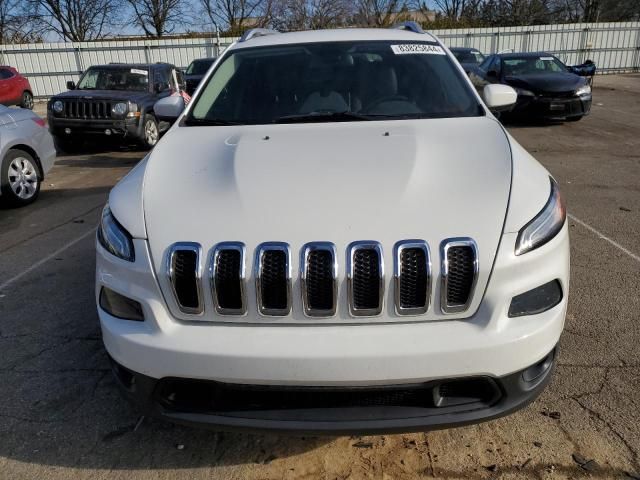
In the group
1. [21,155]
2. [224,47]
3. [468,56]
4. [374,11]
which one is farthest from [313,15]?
[21,155]

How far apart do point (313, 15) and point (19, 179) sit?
32856mm

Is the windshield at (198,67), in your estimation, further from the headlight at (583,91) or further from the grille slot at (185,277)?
the grille slot at (185,277)

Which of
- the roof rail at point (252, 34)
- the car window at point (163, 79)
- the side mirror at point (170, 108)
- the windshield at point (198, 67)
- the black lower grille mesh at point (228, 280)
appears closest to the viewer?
the black lower grille mesh at point (228, 280)

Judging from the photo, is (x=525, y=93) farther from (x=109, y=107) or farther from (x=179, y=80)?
(x=109, y=107)

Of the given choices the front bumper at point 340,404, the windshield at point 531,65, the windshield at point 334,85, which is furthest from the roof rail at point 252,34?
the windshield at point 531,65

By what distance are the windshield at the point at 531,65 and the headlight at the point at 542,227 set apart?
11.3 metres

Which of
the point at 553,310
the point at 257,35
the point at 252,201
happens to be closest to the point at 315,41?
the point at 257,35

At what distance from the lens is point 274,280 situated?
190 cm

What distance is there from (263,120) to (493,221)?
5.44 feet

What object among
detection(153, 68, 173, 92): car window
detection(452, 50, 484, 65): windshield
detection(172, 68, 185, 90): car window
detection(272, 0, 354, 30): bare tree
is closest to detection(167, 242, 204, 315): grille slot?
detection(153, 68, 173, 92): car window

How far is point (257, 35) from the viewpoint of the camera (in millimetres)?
4258

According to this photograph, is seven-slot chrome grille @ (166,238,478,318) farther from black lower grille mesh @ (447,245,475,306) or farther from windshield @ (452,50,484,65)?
windshield @ (452,50,484,65)

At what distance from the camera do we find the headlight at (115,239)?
81.5 inches

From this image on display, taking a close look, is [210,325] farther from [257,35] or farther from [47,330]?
[257,35]
